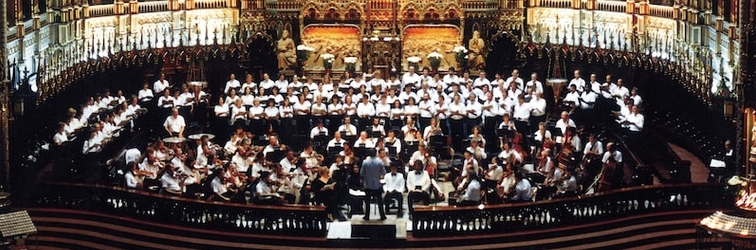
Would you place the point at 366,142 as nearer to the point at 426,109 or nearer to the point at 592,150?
the point at 426,109

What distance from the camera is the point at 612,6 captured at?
41.8 m

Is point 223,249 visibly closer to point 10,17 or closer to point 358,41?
point 10,17

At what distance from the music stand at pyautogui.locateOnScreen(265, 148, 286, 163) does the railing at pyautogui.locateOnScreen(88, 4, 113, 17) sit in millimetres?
10850

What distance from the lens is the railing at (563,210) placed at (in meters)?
28.5

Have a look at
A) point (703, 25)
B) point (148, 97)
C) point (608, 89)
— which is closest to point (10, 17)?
point (148, 97)

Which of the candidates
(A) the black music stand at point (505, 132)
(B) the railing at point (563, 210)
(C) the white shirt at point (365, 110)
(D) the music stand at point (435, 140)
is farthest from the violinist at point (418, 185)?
(C) the white shirt at point (365, 110)

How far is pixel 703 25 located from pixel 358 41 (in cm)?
901

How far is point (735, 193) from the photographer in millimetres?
29516

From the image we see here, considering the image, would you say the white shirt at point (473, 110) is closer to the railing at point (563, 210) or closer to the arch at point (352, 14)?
the railing at point (563, 210)

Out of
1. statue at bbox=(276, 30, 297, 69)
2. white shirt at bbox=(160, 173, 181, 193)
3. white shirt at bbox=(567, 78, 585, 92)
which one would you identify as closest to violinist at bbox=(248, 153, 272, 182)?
white shirt at bbox=(160, 173, 181, 193)

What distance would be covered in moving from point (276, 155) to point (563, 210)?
5977 mm

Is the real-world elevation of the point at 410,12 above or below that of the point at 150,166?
above

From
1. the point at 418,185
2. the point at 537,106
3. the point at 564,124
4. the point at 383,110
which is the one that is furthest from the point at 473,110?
the point at 418,185

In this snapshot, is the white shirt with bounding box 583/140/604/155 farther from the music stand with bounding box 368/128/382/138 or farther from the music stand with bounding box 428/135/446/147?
the music stand with bounding box 368/128/382/138
